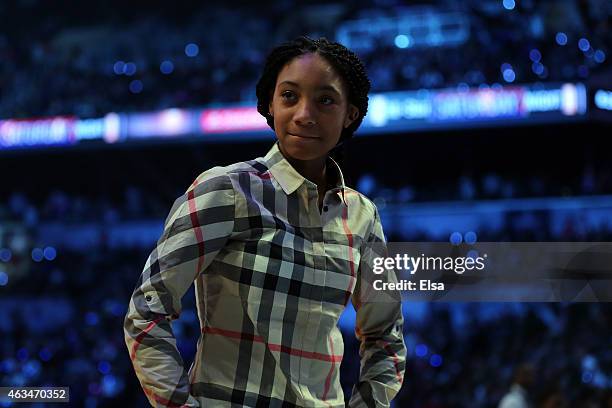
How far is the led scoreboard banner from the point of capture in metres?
6.66

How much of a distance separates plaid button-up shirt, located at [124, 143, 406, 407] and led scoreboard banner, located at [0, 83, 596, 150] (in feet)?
16.9

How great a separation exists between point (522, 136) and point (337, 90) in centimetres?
642

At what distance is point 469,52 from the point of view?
7.07 metres

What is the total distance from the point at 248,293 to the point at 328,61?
1.05ft

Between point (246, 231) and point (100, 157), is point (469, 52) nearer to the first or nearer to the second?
point (100, 157)

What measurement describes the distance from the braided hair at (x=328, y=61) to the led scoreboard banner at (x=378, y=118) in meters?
5.05

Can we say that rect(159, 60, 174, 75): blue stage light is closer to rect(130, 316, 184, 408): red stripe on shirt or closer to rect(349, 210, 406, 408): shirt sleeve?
rect(349, 210, 406, 408): shirt sleeve

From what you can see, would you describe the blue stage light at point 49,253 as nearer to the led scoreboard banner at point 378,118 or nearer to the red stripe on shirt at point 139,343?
the led scoreboard banner at point 378,118

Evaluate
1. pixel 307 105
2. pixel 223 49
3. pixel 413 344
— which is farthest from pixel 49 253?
pixel 307 105

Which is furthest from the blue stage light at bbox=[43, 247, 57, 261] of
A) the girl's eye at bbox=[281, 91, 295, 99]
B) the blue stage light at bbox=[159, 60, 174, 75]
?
the girl's eye at bbox=[281, 91, 295, 99]

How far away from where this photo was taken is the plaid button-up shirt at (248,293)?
962 millimetres

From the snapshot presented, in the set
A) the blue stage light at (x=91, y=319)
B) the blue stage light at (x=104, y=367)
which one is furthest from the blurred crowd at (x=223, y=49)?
the blue stage light at (x=104, y=367)

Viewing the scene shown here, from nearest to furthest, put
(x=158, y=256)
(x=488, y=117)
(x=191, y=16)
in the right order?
(x=158, y=256), (x=488, y=117), (x=191, y=16)

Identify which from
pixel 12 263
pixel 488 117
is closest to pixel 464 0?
pixel 488 117
